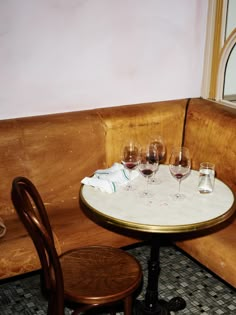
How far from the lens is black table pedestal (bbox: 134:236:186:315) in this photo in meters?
2.19

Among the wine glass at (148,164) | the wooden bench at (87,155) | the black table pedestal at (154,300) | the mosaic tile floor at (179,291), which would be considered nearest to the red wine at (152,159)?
the wine glass at (148,164)

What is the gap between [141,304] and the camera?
237cm

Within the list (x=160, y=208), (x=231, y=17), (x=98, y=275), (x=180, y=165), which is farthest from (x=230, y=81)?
(x=98, y=275)

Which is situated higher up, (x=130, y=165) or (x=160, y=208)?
(x=130, y=165)

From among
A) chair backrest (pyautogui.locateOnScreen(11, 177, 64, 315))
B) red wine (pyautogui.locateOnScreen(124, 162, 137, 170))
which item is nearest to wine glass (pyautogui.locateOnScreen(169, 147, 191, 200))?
red wine (pyautogui.locateOnScreen(124, 162, 137, 170))

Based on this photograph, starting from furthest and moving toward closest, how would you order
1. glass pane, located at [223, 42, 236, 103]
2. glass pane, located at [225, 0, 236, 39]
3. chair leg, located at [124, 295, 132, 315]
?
glass pane, located at [223, 42, 236, 103] → glass pane, located at [225, 0, 236, 39] → chair leg, located at [124, 295, 132, 315]

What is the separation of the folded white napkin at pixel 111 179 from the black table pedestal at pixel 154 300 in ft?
1.09

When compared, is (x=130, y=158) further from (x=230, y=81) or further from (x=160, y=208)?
(x=230, y=81)

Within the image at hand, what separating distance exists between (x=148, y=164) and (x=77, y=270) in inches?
23.9

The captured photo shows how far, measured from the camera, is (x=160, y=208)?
74.4 inches

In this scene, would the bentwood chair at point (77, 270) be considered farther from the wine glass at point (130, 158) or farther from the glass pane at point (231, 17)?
the glass pane at point (231, 17)

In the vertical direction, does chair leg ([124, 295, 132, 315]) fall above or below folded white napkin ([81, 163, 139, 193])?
below

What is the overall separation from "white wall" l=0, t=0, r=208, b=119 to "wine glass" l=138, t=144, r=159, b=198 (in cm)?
89

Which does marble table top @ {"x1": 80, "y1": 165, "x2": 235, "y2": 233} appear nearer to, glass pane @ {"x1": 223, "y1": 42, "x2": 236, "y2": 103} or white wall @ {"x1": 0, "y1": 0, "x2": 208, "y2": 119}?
white wall @ {"x1": 0, "y1": 0, "x2": 208, "y2": 119}
